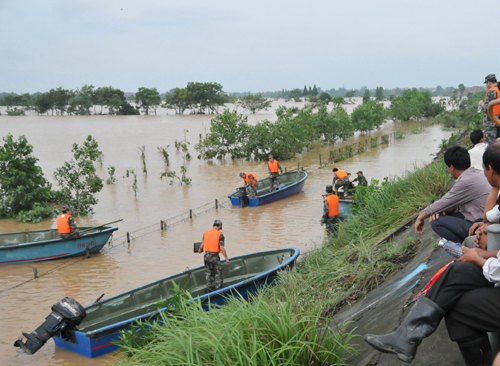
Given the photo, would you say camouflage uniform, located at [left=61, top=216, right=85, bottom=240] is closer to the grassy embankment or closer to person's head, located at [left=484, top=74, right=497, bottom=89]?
the grassy embankment

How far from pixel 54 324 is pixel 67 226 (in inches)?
240

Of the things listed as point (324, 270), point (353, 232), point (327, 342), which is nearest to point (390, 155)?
point (353, 232)

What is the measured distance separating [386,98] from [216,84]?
11216 centimetres

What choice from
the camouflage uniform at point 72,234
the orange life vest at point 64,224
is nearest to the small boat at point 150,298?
the camouflage uniform at point 72,234

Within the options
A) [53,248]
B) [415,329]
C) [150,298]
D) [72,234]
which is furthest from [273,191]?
[415,329]

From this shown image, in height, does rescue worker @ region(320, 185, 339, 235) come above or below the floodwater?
above

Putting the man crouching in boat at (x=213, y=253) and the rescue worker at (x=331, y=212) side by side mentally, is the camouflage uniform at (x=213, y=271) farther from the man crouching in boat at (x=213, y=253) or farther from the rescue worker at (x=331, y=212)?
the rescue worker at (x=331, y=212)

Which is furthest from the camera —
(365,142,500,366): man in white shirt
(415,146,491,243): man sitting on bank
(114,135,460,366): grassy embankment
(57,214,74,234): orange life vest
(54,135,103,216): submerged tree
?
(54,135,103,216): submerged tree

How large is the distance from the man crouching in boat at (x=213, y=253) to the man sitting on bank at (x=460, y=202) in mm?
4614

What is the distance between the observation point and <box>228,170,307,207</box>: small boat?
17672 mm

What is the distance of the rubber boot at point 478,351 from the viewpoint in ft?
9.87

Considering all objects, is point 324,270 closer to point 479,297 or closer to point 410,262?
point 410,262

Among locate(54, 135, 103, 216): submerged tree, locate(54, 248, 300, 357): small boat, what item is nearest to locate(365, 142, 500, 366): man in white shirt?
locate(54, 248, 300, 357): small boat

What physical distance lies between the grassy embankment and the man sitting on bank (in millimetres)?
1516
